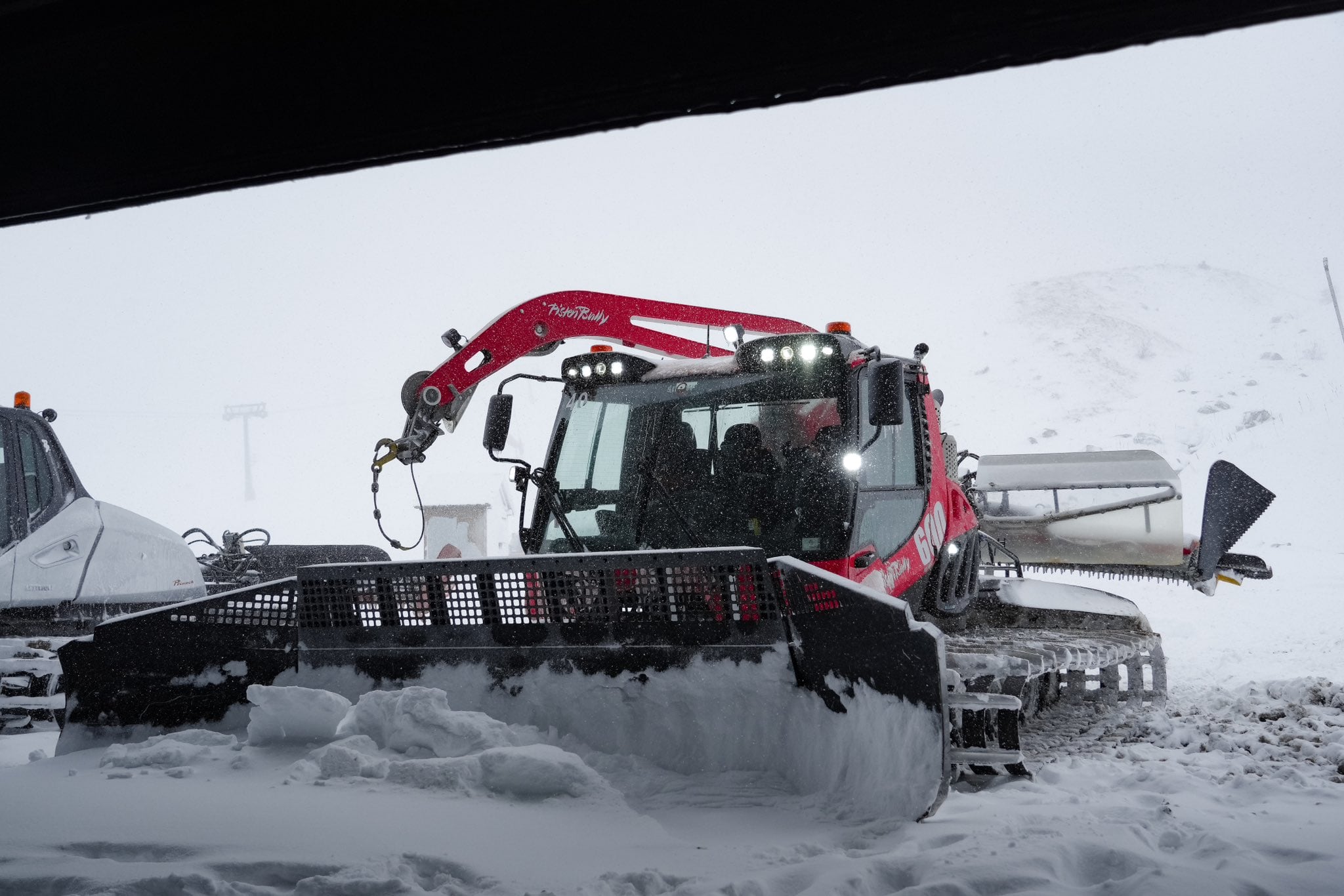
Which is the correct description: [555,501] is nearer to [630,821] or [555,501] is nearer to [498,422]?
[498,422]

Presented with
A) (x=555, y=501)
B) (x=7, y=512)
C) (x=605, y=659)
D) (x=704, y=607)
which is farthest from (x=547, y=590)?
(x=7, y=512)

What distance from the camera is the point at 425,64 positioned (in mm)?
3656

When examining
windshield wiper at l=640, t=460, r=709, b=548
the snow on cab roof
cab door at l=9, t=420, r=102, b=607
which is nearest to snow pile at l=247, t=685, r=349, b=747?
windshield wiper at l=640, t=460, r=709, b=548

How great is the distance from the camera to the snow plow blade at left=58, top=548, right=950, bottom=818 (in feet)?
12.7

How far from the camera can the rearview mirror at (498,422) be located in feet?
19.6

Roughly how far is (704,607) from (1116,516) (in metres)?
6.02

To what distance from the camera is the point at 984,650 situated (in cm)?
510

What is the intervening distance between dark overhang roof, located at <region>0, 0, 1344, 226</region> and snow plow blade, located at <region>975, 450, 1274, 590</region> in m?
6.07

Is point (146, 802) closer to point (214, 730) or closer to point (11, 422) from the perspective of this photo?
point (214, 730)

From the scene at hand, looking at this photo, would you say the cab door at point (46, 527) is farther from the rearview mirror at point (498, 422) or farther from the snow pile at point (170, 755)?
the rearview mirror at point (498, 422)

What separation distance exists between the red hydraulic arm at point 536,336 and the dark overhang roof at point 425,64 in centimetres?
244

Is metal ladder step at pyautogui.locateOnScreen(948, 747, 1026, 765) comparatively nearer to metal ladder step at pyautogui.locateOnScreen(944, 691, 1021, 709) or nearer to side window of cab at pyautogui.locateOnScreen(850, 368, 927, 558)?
metal ladder step at pyautogui.locateOnScreen(944, 691, 1021, 709)

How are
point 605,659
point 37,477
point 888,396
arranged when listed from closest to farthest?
point 605,659 < point 888,396 < point 37,477

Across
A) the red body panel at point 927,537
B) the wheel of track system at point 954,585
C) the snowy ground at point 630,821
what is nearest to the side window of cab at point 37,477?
the snowy ground at point 630,821
